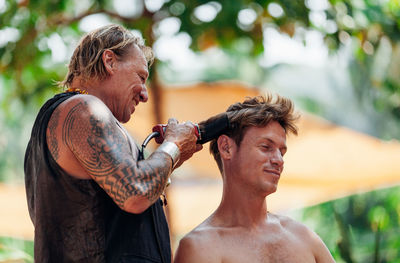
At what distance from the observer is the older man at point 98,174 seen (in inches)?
81.4

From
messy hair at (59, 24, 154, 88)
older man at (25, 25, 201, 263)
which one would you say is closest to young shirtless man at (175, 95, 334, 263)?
older man at (25, 25, 201, 263)

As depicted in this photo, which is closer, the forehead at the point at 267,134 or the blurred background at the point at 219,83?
the forehead at the point at 267,134

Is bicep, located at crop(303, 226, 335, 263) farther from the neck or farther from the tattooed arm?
the neck

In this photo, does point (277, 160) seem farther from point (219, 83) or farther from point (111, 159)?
point (219, 83)

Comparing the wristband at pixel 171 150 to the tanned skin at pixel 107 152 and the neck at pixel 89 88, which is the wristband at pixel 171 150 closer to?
the tanned skin at pixel 107 152

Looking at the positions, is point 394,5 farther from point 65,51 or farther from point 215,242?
point 215,242

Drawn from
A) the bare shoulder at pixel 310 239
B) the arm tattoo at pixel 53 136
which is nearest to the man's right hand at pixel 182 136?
the arm tattoo at pixel 53 136

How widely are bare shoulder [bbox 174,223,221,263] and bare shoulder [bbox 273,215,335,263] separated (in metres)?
0.41

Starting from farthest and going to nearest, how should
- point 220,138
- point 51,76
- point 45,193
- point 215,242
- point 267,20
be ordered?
point 51,76, point 267,20, point 220,138, point 215,242, point 45,193

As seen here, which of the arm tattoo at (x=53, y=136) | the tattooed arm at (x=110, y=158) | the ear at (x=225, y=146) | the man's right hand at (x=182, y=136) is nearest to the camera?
→ the tattooed arm at (x=110, y=158)

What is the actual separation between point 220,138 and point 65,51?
4.42 meters

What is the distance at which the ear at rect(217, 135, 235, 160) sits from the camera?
2941 mm

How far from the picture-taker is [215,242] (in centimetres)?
271

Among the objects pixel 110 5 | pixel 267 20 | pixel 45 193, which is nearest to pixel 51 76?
pixel 110 5
